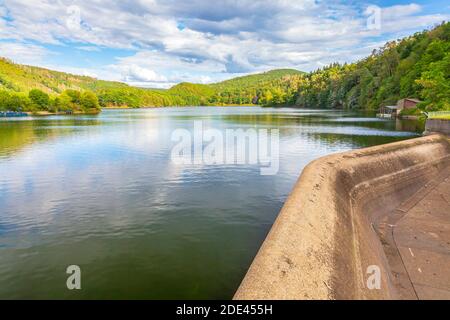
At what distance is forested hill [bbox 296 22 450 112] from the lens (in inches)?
2120

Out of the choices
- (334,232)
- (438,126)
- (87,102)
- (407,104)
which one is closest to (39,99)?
(87,102)

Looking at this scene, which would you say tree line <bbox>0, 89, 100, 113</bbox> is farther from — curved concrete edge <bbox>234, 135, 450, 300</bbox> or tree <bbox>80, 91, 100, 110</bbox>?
curved concrete edge <bbox>234, 135, 450, 300</bbox>

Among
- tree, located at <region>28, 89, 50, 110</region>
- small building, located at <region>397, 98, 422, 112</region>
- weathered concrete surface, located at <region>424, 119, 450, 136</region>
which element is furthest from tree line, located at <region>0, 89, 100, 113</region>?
weathered concrete surface, located at <region>424, 119, 450, 136</region>

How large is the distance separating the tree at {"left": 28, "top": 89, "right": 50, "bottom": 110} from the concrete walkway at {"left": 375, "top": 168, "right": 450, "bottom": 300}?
163 meters

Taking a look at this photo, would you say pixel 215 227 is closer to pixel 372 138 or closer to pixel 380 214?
pixel 380 214

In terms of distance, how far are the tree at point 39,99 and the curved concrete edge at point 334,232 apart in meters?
161

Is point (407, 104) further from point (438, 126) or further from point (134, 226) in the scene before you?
point (134, 226)

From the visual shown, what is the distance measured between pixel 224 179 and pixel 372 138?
1142 inches

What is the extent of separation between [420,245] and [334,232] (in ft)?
15.8

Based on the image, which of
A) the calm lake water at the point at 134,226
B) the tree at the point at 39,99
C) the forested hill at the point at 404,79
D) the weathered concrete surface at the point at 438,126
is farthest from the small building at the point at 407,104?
the tree at the point at 39,99

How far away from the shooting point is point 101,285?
336 inches

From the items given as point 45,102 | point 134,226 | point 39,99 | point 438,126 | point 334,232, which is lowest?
point 134,226

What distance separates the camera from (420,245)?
11539 millimetres
